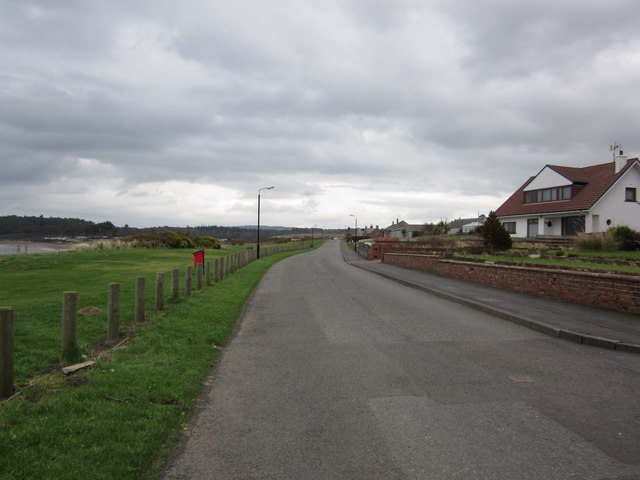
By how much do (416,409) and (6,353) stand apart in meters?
4.40

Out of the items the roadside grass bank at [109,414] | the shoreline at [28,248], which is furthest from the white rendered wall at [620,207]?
the shoreline at [28,248]

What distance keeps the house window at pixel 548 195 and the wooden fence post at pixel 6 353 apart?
127 ft

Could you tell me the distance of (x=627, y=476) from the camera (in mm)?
3209

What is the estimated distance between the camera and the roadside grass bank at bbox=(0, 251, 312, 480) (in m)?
3.34

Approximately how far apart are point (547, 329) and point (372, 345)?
3.47 m

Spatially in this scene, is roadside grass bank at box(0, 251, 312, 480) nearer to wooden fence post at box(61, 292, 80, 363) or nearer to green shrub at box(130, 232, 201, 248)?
wooden fence post at box(61, 292, 80, 363)

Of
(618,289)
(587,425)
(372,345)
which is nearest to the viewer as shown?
(587,425)

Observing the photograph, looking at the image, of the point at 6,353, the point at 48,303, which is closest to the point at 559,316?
the point at 6,353

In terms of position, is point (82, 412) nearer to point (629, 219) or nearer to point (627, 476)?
point (627, 476)

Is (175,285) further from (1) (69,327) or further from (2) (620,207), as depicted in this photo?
(2) (620,207)

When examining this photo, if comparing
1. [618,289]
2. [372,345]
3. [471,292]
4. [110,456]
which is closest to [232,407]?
[110,456]

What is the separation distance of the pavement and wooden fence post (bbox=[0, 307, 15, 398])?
830 cm

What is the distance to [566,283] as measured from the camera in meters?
11.2

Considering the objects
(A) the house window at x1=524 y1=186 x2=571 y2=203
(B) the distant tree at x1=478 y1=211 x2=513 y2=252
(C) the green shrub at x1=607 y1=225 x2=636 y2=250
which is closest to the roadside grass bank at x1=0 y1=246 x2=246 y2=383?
(B) the distant tree at x1=478 y1=211 x2=513 y2=252
